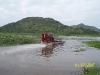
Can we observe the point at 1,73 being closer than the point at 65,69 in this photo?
Yes

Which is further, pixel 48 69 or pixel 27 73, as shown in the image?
pixel 48 69

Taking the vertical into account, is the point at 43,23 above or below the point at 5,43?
above

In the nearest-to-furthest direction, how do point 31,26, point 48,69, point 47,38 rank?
point 48,69
point 47,38
point 31,26

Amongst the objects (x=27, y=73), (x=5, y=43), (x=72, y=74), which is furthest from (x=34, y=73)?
(x=5, y=43)

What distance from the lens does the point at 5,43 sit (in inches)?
1236

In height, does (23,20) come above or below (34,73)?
above

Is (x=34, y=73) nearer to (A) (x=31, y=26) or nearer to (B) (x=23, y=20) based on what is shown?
(A) (x=31, y=26)

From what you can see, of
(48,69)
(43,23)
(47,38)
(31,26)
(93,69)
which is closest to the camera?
(93,69)

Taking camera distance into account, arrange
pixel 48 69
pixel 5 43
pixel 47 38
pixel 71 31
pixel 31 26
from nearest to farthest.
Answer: pixel 48 69 → pixel 5 43 → pixel 47 38 → pixel 71 31 → pixel 31 26

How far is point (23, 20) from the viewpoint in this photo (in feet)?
467

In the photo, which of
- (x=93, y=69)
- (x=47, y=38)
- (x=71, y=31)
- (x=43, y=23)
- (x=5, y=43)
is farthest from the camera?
(x=43, y=23)

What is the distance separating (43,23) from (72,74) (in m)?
125

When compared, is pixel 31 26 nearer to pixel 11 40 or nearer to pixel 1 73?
pixel 11 40

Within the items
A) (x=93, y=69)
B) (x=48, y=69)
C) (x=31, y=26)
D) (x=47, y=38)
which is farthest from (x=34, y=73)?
(x=31, y=26)
